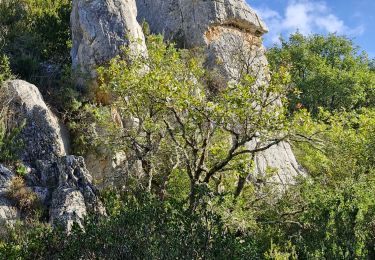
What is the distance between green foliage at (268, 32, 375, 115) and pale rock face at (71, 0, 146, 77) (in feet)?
52.7

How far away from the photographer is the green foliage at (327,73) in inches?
1411

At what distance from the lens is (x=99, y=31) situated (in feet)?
66.6

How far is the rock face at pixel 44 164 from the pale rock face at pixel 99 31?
3.29 m

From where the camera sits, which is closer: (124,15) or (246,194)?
(246,194)

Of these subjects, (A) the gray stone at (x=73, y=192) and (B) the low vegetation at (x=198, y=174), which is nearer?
(B) the low vegetation at (x=198, y=174)

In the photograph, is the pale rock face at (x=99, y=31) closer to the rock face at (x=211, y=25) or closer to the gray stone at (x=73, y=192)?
the rock face at (x=211, y=25)

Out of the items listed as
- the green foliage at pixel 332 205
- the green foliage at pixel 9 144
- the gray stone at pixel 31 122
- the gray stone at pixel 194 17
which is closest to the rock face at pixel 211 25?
the gray stone at pixel 194 17

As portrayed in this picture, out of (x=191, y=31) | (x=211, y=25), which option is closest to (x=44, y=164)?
(x=191, y=31)

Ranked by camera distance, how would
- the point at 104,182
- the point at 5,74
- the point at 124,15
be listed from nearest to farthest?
the point at 104,182 < the point at 5,74 < the point at 124,15

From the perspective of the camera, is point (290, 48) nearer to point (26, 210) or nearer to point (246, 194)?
point (246, 194)

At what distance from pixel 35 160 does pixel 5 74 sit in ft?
14.4

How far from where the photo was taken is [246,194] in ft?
52.6

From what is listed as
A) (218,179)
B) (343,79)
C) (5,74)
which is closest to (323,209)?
(218,179)

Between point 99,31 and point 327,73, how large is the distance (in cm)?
2175
